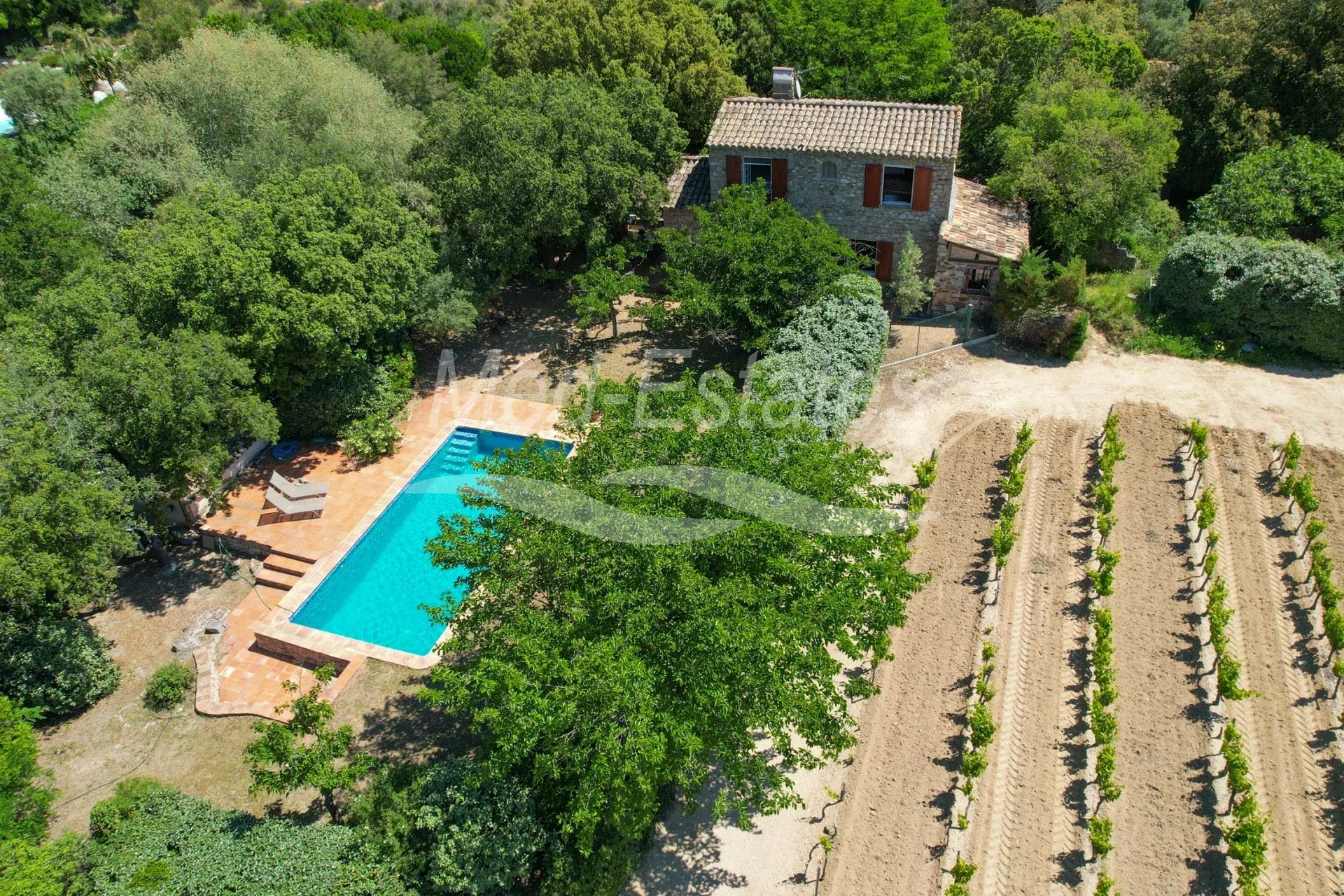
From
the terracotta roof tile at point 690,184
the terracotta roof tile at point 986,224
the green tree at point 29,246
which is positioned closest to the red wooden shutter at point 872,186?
the terracotta roof tile at point 986,224

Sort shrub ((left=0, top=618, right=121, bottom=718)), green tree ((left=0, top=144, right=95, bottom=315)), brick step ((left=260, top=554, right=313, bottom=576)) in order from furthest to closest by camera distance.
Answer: green tree ((left=0, top=144, right=95, bottom=315)) < brick step ((left=260, top=554, right=313, bottom=576)) < shrub ((left=0, top=618, right=121, bottom=718))

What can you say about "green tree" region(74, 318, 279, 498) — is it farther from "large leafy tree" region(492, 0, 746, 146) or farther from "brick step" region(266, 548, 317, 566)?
"large leafy tree" region(492, 0, 746, 146)

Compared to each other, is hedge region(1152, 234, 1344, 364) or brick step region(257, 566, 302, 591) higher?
hedge region(1152, 234, 1344, 364)

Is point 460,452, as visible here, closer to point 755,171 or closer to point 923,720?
point 755,171

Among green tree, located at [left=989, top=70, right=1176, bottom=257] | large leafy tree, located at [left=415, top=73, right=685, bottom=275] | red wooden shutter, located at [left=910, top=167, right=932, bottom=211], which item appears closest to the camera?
large leafy tree, located at [left=415, top=73, right=685, bottom=275]

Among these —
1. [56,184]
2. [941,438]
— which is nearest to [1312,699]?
[941,438]

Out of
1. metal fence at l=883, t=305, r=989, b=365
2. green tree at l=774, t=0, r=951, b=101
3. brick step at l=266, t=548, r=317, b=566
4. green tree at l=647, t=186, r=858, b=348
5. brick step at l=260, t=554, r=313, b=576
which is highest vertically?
green tree at l=774, t=0, r=951, b=101

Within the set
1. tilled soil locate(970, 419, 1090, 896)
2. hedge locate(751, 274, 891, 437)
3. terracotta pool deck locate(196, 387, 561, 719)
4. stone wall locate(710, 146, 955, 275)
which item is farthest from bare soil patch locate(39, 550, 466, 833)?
stone wall locate(710, 146, 955, 275)
